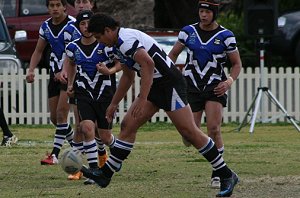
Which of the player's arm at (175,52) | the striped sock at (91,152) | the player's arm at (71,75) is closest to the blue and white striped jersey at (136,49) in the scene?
the player's arm at (175,52)

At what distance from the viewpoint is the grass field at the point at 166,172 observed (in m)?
12.3

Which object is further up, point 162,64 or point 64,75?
point 162,64

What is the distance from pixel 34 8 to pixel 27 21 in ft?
1.10

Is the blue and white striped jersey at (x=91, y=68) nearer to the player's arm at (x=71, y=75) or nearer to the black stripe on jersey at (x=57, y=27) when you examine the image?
the player's arm at (x=71, y=75)

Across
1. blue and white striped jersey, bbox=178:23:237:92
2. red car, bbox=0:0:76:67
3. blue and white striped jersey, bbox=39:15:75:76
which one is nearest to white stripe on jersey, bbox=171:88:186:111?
blue and white striped jersey, bbox=178:23:237:92

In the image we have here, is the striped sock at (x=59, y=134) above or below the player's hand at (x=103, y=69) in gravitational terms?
below

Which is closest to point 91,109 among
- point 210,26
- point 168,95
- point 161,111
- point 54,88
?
point 210,26

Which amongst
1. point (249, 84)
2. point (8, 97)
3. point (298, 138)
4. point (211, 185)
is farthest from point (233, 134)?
point (211, 185)

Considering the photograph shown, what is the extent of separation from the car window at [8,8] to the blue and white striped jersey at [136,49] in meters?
16.1

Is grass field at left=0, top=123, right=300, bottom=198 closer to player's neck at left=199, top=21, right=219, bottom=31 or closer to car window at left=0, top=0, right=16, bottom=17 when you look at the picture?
player's neck at left=199, top=21, right=219, bottom=31

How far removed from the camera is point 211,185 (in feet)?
41.9

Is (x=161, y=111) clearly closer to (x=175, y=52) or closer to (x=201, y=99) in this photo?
(x=201, y=99)

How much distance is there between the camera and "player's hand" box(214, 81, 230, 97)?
1308 centimetres

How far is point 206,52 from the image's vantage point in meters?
13.2
